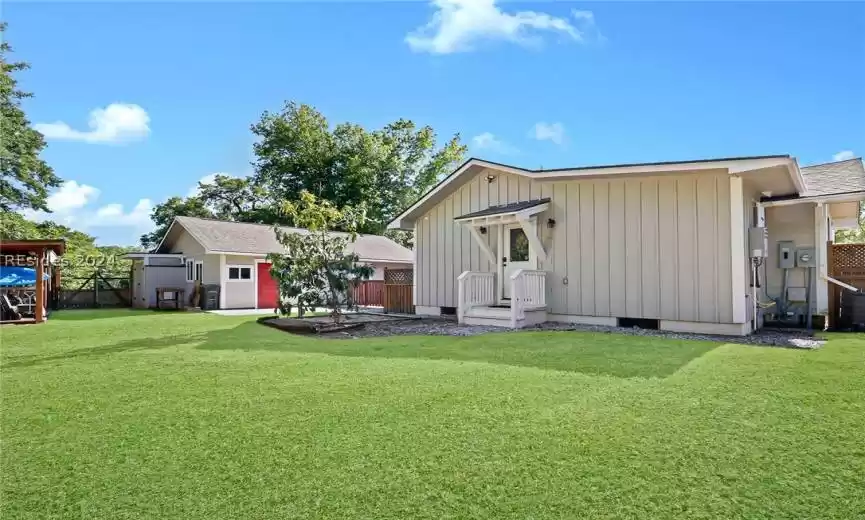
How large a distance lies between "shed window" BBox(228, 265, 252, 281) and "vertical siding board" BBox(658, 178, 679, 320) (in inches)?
603

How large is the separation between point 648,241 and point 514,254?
2861mm

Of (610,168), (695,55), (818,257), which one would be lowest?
(818,257)

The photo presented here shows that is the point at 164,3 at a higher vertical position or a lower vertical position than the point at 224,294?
higher

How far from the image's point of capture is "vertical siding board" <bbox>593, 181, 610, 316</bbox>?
9633mm

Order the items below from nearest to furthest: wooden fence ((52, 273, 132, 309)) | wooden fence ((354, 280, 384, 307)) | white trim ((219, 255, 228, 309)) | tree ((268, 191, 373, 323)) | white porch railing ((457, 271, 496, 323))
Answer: tree ((268, 191, 373, 323)) → white porch railing ((457, 271, 496, 323)) → wooden fence ((354, 280, 384, 307)) → white trim ((219, 255, 228, 309)) → wooden fence ((52, 273, 132, 309))

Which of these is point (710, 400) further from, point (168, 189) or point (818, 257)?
point (168, 189)

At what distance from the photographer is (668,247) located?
29.4 ft

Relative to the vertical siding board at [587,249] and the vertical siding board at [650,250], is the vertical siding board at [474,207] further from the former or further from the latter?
the vertical siding board at [650,250]

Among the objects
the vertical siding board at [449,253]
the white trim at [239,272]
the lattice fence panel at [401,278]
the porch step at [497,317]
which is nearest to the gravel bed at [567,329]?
Answer: the porch step at [497,317]

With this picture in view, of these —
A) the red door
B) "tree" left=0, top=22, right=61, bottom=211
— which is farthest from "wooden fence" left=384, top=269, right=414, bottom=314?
"tree" left=0, top=22, right=61, bottom=211

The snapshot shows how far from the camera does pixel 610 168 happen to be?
30.1ft

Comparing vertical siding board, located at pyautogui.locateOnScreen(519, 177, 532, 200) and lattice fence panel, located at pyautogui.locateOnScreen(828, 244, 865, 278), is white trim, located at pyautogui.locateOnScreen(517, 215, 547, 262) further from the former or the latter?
lattice fence panel, located at pyautogui.locateOnScreen(828, 244, 865, 278)

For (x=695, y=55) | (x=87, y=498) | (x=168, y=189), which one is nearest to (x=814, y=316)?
(x=695, y=55)

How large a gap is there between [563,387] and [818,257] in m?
8.72
